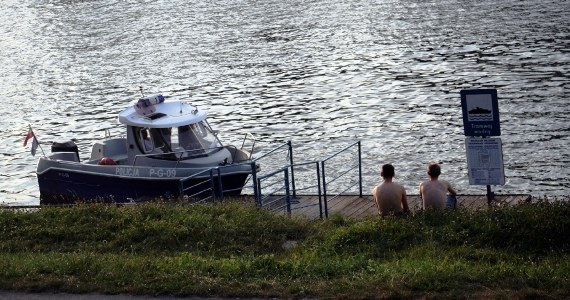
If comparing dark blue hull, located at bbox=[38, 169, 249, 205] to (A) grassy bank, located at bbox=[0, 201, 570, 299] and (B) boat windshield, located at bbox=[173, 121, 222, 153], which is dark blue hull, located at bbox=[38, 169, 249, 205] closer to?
(B) boat windshield, located at bbox=[173, 121, 222, 153]

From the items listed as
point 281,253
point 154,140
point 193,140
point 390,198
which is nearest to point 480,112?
point 390,198

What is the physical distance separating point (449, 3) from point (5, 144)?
3078 cm

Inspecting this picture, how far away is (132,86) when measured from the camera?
4628 centimetres

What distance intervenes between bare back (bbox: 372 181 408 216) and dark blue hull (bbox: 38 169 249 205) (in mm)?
8715

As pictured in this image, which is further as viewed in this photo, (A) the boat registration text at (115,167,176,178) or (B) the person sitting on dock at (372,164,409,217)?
(A) the boat registration text at (115,167,176,178)

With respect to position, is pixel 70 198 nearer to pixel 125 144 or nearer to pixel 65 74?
pixel 125 144

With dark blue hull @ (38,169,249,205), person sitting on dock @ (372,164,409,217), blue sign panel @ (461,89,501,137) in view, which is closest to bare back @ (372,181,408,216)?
person sitting on dock @ (372,164,409,217)

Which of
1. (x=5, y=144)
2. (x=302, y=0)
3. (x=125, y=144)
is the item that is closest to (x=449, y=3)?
(x=302, y=0)

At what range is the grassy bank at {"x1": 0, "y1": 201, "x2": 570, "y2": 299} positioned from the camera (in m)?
11.5

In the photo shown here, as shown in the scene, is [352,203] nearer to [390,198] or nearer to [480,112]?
[480,112]

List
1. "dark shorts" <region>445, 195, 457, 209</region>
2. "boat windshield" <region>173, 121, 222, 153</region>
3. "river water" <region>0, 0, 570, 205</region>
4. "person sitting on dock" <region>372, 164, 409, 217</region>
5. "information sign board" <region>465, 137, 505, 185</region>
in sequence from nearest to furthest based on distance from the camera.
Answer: "person sitting on dock" <region>372, 164, 409, 217</region> < "information sign board" <region>465, 137, 505, 185</region> < "dark shorts" <region>445, 195, 457, 209</region> < "boat windshield" <region>173, 121, 222, 153</region> < "river water" <region>0, 0, 570, 205</region>

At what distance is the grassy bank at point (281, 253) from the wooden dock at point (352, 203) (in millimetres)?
4316

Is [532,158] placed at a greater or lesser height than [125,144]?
lesser

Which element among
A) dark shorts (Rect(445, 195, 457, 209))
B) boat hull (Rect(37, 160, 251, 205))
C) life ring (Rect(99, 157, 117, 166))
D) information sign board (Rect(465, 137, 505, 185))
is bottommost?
boat hull (Rect(37, 160, 251, 205))
